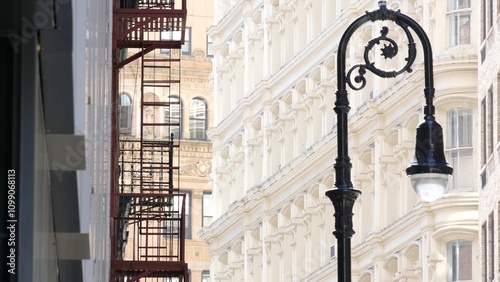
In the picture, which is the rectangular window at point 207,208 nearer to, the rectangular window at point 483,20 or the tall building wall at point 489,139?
the tall building wall at point 489,139

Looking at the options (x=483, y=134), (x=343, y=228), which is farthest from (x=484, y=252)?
(x=343, y=228)

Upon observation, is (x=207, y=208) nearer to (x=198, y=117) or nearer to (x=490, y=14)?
(x=198, y=117)

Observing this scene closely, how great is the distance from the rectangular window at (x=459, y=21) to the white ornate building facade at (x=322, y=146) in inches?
1.6

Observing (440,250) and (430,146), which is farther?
(440,250)

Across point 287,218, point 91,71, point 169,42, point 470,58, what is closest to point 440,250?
point 470,58

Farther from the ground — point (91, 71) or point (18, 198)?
point (91, 71)

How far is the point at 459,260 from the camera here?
170ft

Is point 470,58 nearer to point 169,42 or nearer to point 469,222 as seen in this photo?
point 469,222

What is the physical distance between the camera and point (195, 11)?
9575 cm

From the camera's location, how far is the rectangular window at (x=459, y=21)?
52500 millimetres

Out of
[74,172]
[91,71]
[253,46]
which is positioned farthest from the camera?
[253,46]

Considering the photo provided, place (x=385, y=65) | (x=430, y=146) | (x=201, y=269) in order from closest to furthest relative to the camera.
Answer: (x=430, y=146) → (x=385, y=65) → (x=201, y=269)

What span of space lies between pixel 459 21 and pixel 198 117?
44260 mm

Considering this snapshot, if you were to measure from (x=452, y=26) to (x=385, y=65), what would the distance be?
18.0ft
